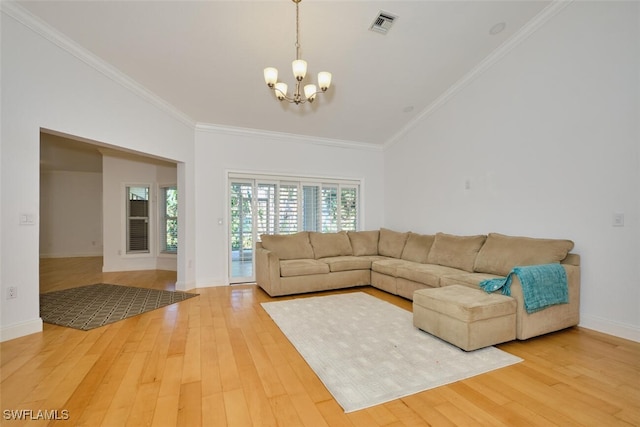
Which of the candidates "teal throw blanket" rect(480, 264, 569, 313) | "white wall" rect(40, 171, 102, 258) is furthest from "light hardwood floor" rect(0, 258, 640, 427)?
"white wall" rect(40, 171, 102, 258)

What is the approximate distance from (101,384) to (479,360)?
288cm

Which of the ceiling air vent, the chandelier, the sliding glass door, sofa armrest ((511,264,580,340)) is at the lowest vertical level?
sofa armrest ((511,264,580,340))

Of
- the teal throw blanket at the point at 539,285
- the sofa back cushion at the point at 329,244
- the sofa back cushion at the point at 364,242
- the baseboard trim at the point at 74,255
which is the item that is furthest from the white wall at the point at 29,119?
the baseboard trim at the point at 74,255

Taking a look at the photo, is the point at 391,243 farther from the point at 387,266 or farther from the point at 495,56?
the point at 495,56

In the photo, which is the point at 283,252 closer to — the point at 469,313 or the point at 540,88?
the point at 469,313

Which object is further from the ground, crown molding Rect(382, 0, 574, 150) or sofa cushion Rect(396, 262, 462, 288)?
crown molding Rect(382, 0, 574, 150)

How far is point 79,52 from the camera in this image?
3.15 m

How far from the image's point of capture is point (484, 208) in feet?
14.3

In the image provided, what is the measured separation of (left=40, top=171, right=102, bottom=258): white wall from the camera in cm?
844

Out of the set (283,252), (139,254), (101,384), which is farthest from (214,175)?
(101,384)

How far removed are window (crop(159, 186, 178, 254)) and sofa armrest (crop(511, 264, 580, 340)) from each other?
253 inches

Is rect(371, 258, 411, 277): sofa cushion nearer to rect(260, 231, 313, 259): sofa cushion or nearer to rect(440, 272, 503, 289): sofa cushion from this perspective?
rect(440, 272, 503, 289): sofa cushion

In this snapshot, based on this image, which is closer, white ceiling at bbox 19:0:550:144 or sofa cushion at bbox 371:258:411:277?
white ceiling at bbox 19:0:550:144

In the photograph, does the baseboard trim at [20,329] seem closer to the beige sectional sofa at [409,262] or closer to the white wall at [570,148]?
the beige sectional sofa at [409,262]
